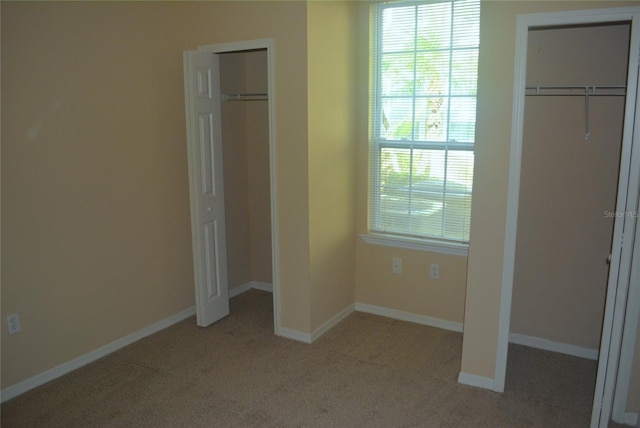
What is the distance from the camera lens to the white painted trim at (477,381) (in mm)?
3059

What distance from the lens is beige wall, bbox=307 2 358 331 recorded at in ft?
11.5

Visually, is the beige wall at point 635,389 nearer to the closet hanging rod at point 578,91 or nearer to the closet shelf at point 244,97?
the closet hanging rod at point 578,91

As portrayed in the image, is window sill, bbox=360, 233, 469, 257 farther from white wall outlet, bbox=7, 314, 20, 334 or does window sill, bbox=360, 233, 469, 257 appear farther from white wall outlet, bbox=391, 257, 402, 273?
white wall outlet, bbox=7, 314, 20, 334

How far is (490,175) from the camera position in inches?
112

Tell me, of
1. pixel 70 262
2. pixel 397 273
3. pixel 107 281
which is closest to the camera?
pixel 70 262

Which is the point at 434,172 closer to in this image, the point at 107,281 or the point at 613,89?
the point at 613,89

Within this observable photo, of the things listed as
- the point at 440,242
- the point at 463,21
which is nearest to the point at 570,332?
the point at 440,242

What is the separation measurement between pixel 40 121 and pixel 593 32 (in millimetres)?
3338

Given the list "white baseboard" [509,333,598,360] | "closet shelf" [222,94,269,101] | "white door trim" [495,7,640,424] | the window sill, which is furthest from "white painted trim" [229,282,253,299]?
"white door trim" [495,7,640,424]

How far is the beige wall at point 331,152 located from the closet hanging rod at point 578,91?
1.31 m

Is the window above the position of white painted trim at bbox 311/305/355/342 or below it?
above

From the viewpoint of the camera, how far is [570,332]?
11.5 feet

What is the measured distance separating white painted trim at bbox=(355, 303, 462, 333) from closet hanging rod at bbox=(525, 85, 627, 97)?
1.78 m

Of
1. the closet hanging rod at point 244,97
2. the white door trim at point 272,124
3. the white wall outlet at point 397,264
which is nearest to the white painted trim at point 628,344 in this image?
the white wall outlet at point 397,264
